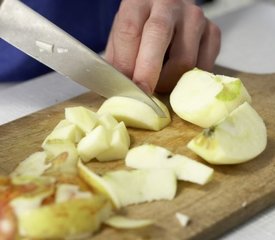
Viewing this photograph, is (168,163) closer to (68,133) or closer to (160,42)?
(68,133)

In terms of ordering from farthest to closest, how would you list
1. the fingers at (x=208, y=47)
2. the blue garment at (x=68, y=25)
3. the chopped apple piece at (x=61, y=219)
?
1. the blue garment at (x=68, y=25)
2. the fingers at (x=208, y=47)
3. the chopped apple piece at (x=61, y=219)

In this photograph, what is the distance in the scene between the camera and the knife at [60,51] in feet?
3.59

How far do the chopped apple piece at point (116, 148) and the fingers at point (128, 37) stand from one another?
21 cm

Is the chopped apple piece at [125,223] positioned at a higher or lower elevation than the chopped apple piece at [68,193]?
lower

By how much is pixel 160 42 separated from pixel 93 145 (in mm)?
290

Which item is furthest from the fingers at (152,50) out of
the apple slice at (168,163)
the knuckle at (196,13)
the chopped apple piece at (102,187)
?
the chopped apple piece at (102,187)

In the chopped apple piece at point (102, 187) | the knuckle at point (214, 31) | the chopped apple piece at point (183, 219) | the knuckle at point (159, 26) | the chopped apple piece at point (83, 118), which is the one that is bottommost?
the chopped apple piece at point (83, 118)

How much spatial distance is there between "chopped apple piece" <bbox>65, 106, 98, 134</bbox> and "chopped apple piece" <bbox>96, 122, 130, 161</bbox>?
0.05m

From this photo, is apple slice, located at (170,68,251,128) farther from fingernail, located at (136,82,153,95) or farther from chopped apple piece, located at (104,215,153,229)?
chopped apple piece, located at (104,215,153,229)

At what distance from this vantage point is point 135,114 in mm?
1106

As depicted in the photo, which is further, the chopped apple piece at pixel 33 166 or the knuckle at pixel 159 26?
the knuckle at pixel 159 26

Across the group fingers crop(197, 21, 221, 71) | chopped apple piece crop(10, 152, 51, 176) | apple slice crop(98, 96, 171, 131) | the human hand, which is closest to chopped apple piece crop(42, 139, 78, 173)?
chopped apple piece crop(10, 152, 51, 176)

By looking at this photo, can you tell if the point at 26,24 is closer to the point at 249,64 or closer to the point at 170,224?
the point at 170,224

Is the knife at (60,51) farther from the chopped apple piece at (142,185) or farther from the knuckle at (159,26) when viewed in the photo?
the chopped apple piece at (142,185)
